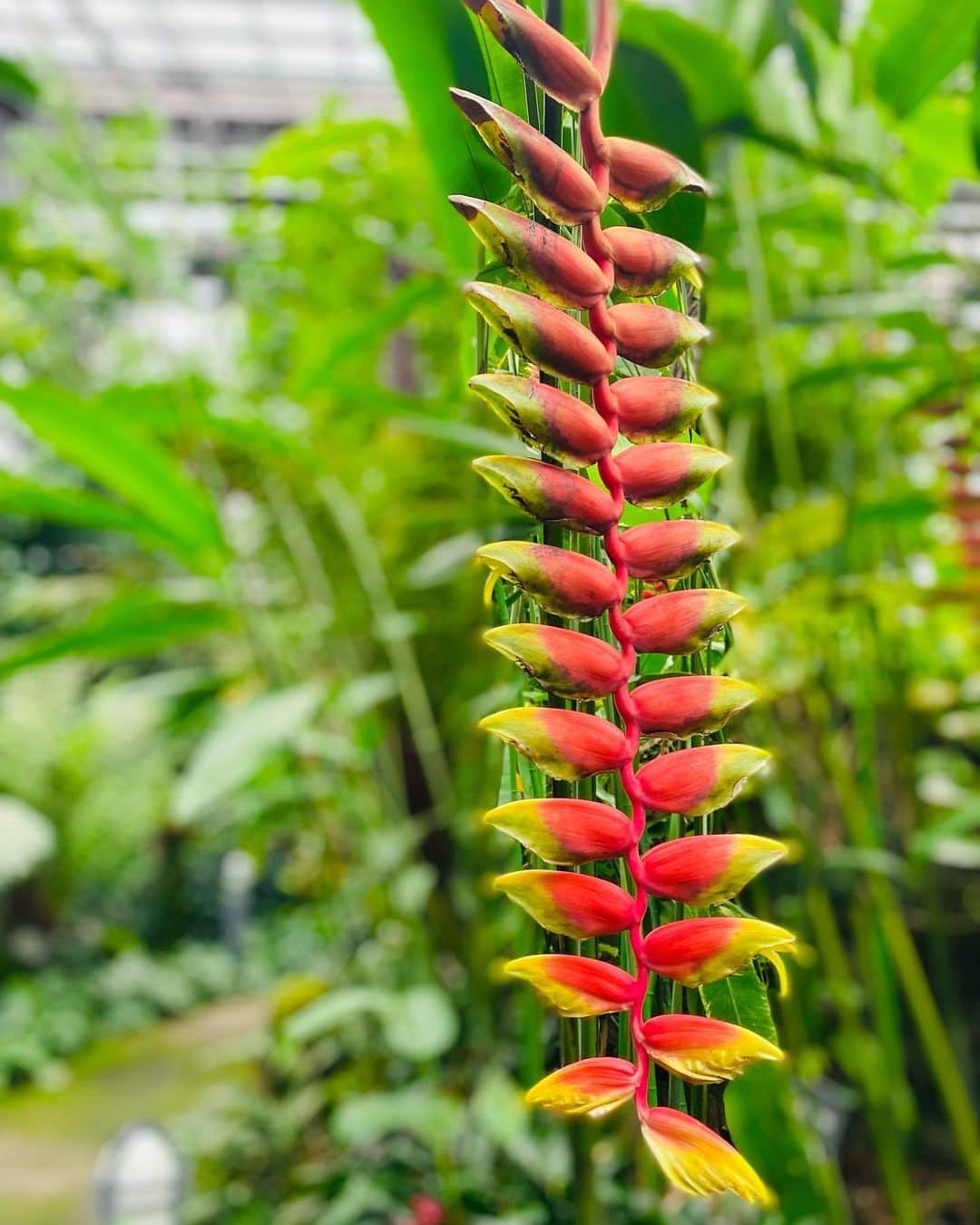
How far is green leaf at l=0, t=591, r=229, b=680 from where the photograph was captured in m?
0.42

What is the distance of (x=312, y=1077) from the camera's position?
1.40 meters

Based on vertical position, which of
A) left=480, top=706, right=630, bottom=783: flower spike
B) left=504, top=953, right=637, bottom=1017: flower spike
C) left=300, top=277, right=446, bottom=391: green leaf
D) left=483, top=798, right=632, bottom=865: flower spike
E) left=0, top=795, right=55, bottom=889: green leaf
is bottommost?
left=0, top=795, right=55, bottom=889: green leaf

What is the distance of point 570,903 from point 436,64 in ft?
0.53

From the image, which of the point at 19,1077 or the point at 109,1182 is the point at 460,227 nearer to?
the point at 109,1182

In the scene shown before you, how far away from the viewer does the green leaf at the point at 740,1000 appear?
11 centimetres

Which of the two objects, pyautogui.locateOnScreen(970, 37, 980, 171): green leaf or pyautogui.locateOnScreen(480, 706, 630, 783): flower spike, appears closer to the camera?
pyautogui.locateOnScreen(480, 706, 630, 783): flower spike

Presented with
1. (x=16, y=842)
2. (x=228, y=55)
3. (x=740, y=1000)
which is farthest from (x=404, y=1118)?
(x=228, y=55)

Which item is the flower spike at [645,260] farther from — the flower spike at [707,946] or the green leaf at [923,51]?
the green leaf at [923,51]

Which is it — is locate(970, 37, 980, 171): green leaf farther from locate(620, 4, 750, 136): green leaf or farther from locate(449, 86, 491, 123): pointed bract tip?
locate(449, 86, 491, 123): pointed bract tip

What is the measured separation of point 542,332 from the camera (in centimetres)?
10

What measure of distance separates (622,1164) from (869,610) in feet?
1.20

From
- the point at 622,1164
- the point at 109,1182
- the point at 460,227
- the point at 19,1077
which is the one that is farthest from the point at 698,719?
the point at 19,1077

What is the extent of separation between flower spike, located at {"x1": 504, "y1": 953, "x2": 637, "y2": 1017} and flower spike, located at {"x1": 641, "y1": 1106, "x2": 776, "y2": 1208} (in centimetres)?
1

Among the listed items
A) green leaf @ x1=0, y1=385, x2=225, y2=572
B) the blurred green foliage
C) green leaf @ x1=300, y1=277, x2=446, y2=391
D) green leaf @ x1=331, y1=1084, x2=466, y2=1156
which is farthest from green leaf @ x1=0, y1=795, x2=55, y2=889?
green leaf @ x1=300, y1=277, x2=446, y2=391
